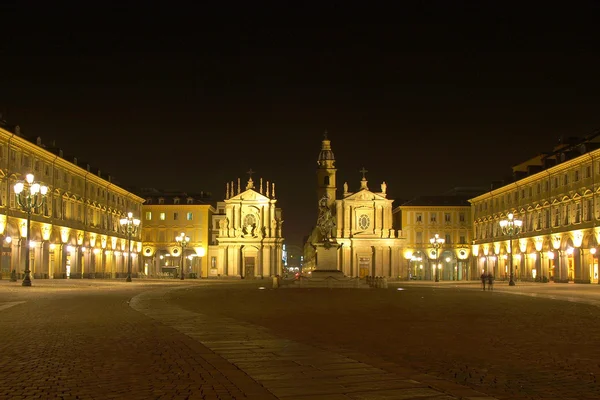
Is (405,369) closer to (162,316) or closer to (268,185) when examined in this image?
(162,316)

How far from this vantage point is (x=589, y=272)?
7288 centimetres

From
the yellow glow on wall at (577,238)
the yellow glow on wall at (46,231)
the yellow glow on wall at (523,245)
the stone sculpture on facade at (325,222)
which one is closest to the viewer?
the stone sculpture on facade at (325,222)

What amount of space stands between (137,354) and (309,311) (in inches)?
597

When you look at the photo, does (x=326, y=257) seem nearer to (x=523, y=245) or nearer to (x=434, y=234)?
(x=523, y=245)

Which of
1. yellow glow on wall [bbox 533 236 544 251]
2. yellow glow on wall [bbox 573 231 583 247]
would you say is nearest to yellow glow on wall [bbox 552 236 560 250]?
yellow glow on wall [bbox 533 236 544 251]

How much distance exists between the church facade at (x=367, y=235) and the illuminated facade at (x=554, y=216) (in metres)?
21.3

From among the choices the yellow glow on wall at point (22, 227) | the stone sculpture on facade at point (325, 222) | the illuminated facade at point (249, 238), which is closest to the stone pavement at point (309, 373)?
the stone sculpture on facade at point (325, 222)

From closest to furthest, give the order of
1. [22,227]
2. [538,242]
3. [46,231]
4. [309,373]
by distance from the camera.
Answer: [309,373] < [22,227] < [46,231] < [538,242]

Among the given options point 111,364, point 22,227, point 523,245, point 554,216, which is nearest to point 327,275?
point 22,227

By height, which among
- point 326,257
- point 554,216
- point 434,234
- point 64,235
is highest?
point 554,216

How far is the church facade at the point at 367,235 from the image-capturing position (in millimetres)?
126500

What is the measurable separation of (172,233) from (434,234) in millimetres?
45972

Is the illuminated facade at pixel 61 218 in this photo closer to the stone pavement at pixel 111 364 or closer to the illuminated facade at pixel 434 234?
the illuminated facade at pixel 434 234

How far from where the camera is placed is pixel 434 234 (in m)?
127
